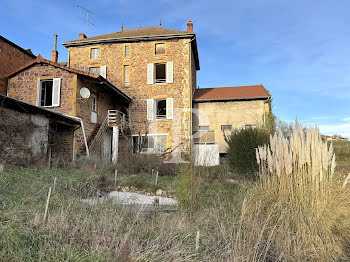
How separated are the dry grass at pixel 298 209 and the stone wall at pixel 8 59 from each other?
14611 millimetres

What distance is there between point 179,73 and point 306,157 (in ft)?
46.7

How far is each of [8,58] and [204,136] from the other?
41.3 feet

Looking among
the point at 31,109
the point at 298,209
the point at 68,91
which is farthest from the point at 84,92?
the point at 298,209

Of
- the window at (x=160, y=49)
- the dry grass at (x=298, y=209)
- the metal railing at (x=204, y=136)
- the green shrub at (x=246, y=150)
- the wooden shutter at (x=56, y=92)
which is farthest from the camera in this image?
the window at (x=160, y=49)

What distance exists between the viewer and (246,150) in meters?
9.37

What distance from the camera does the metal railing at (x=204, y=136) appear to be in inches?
670

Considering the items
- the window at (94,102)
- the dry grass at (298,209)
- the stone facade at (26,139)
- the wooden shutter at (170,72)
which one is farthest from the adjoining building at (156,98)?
the dry grass at (298,209)

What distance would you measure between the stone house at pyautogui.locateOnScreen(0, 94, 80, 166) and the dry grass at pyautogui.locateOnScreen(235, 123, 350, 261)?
809cm

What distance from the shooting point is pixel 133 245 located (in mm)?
2600

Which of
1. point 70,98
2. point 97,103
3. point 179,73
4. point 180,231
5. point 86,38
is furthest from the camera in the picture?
point 86,38

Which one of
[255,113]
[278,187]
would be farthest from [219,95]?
[278,187]

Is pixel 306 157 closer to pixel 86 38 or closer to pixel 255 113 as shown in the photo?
pixel 255 113

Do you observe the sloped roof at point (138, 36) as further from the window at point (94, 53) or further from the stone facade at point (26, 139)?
the stone facade at point (26, 139)

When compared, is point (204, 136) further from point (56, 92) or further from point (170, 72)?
point (56, 92)
